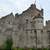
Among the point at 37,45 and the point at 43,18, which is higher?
the point at 43,18

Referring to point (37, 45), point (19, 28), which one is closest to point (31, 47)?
point (37, 45)

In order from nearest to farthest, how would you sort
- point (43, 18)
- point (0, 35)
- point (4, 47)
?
point (4, 47) → point (0, 35) → point (43, 18)

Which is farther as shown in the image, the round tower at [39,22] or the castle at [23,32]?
the round tower at [39,22]

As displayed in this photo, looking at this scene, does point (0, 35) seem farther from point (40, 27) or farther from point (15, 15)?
point (40, 27)

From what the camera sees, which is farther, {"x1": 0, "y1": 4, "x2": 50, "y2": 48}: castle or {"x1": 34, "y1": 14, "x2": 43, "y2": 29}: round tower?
{"x1": 34, "y1": 14, "x2": 43, "y2": 29}: round tower

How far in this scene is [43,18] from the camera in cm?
1777

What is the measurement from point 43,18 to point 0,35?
3653 mm

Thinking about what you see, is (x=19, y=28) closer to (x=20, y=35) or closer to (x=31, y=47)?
(x=20, y=35)

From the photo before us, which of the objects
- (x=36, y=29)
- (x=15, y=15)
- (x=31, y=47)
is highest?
(x=15, y=15)

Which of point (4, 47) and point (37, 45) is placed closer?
point (4, 47)

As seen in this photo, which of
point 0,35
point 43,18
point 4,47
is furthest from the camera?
point 43,18

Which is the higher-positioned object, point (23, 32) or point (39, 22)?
point (39, 22)

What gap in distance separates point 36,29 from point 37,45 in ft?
3.81

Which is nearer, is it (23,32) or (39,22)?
(23,32)
